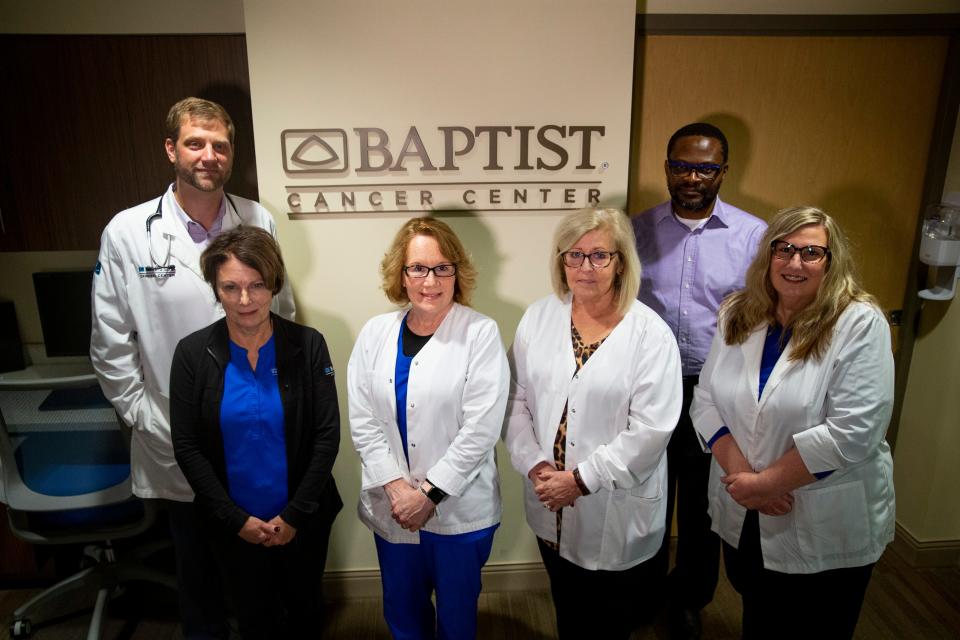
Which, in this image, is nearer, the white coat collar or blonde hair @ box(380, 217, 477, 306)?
the white coat collar

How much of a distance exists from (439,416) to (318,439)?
0.38 meters

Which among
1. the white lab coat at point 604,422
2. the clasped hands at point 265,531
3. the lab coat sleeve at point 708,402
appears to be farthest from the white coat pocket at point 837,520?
the clasped hands at point 265,531

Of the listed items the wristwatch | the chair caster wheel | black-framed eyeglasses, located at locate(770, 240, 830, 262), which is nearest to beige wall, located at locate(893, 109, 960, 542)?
black-framed eyeglasses, located at locate(770, 240, 830, 262)

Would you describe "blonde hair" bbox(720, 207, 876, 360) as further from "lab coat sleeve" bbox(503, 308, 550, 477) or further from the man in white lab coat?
the man in white lab coat

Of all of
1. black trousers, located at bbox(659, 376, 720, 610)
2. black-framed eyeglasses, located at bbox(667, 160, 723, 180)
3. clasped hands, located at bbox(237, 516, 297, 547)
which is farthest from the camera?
black trousers, located at bbox(659, 376, 720, 610)

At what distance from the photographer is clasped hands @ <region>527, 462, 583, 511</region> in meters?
1.78

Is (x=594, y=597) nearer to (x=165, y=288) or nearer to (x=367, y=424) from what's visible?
(x=367, y=424)

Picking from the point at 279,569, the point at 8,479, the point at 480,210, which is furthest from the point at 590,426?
the point at 8,479

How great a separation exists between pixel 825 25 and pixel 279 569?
8.91 ft

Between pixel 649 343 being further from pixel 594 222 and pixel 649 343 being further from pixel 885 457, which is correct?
pixel 885 457

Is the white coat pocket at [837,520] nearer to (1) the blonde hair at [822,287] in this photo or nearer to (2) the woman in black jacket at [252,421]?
(1) the blonde hair at [822,287]

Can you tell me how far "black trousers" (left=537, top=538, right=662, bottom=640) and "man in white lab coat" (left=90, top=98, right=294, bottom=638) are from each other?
1.20 m

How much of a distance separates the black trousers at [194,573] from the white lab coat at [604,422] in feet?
3.67

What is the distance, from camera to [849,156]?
2488mm
